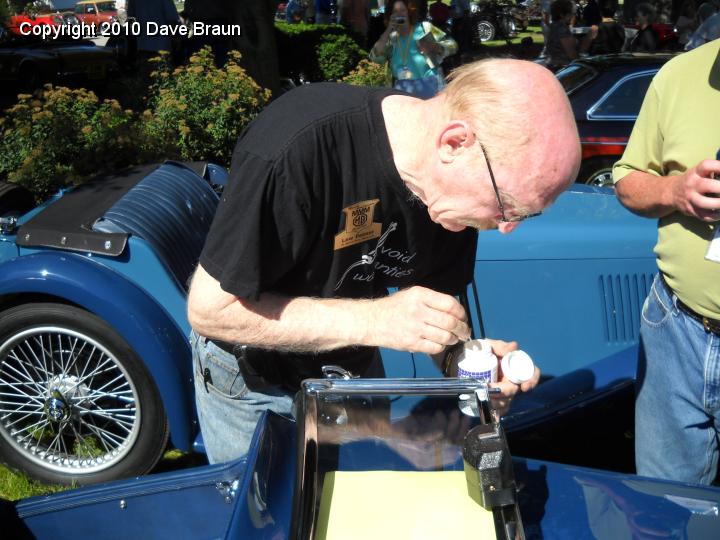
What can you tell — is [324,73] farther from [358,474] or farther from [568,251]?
[358,474]

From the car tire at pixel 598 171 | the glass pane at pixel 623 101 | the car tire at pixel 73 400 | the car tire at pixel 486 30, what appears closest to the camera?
the car tire at pixel 73 400

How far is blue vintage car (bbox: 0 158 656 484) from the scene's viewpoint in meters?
2.81

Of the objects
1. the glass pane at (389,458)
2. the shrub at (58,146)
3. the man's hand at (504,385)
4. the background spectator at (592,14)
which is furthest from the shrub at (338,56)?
the glass pane at (389,458)

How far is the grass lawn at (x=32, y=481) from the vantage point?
317 cm

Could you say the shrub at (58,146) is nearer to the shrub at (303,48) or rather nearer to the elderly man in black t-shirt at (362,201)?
the elderly man in black t-shirt at (362,201)

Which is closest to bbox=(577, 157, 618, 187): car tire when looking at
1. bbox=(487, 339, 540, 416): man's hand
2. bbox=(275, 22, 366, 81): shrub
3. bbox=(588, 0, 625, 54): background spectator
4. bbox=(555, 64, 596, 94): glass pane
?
bbox=(555, 64, 596, 94): glass pane

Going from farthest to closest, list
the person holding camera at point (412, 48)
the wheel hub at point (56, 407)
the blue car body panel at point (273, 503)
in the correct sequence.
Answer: the person holding camera at point (412, 48) → the wheel hub at point (56, 407) → the blue car body panel at point (273, 503)

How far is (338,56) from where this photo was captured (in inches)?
485

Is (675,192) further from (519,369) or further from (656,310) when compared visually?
→ (519,369)

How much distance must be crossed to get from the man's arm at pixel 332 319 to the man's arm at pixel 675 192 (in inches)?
29.2

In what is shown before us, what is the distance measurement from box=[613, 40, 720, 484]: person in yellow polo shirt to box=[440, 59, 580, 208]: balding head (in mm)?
601

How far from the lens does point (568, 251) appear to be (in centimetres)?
288

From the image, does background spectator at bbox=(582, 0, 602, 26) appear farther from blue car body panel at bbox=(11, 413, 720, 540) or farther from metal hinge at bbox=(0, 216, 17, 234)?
blue car body panel at bbox=(11, 413, 720, 540)

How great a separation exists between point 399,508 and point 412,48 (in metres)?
6.55
